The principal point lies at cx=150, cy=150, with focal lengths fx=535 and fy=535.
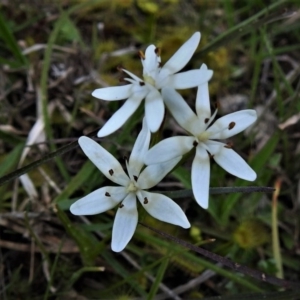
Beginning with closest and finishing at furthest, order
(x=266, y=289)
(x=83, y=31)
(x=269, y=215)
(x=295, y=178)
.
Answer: (x=266, y=289), (x=269, y=215), (x=295, y=178), (x=83, y=31)

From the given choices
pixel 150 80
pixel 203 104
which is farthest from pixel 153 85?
pixel 203 104

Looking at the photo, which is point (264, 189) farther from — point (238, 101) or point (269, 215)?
point (238, 101)

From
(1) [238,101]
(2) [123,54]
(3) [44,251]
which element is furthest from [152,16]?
(3) [44,251]

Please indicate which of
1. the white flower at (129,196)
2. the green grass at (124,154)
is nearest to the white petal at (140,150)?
the white flower at (129,196)

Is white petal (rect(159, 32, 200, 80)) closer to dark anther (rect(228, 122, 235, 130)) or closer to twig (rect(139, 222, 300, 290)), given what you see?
dark anther (rect(228, 122, 235, 130))

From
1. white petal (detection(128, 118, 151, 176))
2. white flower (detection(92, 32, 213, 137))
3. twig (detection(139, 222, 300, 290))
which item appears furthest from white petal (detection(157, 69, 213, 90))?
twig (detection(139, 222, 300, 290))

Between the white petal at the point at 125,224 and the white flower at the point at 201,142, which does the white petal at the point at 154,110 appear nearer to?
the white flower at the point at 201,142
